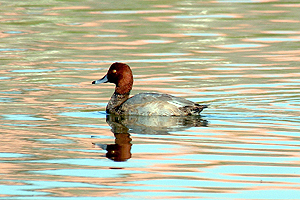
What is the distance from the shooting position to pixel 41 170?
802 cm

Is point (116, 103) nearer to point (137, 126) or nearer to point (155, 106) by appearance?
point (155, 106)

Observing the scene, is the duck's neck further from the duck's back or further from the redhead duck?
the duck's back

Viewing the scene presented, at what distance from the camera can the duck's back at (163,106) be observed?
1141cm

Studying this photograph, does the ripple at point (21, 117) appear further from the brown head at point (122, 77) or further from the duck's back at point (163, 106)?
the brown head at point (122, 77)

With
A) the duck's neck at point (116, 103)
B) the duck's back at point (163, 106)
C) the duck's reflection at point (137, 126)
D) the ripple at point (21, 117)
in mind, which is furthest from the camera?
the duck's neck at point (116, 103)

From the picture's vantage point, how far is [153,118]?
1145 centimetres

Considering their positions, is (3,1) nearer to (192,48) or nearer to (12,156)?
(192,48)

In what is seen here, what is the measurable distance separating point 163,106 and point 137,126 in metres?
0.82

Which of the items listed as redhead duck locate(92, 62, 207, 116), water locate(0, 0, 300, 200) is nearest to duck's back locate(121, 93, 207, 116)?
redhead duck locate(92, 62, 207, 116)

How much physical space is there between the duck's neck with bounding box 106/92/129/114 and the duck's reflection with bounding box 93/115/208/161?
0.17 m

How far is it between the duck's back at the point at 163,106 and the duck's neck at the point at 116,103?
42 cm

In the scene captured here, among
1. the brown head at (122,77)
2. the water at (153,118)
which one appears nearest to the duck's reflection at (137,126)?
the water at (153,118)

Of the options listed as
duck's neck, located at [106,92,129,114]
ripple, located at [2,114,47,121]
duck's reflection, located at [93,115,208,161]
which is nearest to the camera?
duck's reflection, located at [93,115,208,161]

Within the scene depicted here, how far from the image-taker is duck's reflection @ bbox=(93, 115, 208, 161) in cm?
924
